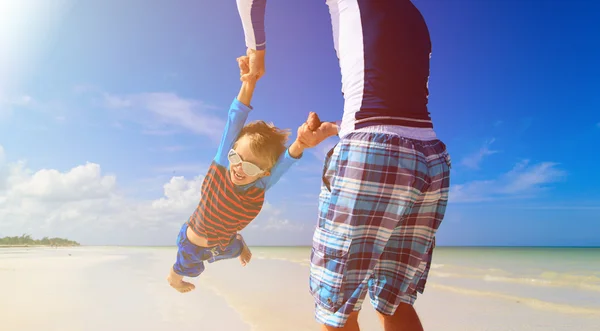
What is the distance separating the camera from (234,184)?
2.68 m

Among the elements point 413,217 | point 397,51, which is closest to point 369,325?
point 413,217

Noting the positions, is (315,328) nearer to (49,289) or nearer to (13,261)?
(49,289)

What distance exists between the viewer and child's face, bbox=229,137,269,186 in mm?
2609

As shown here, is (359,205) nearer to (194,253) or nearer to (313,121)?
(313,121)

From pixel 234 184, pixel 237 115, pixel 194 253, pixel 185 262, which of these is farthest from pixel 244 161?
pixel 185 262

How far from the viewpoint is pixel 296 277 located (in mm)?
5695

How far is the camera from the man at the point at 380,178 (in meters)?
1.32

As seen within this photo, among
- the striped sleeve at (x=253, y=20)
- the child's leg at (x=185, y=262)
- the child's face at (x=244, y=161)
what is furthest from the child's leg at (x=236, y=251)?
the striped sleeve at (x=253, y=20)

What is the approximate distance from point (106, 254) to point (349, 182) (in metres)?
5.29

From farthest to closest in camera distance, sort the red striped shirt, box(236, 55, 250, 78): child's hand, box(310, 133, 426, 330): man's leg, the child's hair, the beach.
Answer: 1. the beach
2. the red striped shirt
3. the child's hair
4. box(236, 55, 250, 78): child's hand
5. box(310, 133, 426, 330): man's leg

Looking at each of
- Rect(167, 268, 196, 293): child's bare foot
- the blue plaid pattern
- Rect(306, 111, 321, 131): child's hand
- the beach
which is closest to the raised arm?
Rect(306, 111, 321, 131): child's hand

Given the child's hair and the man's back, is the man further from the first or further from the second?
the child's hair

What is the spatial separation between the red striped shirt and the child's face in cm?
7

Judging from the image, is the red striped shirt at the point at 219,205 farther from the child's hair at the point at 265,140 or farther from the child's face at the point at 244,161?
the child's hair at the point at 265,140
